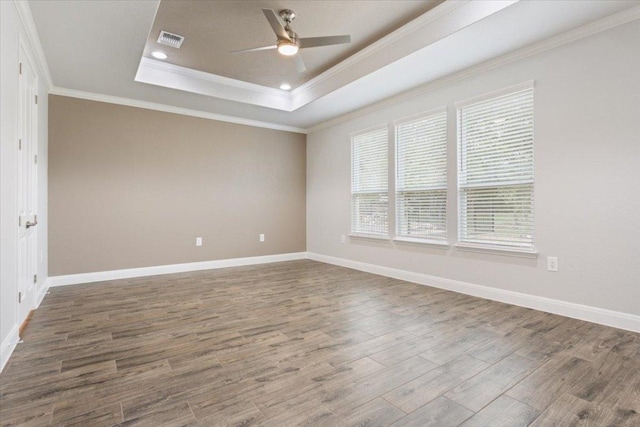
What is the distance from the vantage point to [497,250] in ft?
11.3

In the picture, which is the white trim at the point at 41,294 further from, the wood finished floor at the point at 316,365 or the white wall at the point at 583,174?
the white wall at the point at 583,174

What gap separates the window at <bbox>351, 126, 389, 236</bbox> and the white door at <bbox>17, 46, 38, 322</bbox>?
4.00 meters

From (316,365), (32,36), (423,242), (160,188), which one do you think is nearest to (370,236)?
(423,242)

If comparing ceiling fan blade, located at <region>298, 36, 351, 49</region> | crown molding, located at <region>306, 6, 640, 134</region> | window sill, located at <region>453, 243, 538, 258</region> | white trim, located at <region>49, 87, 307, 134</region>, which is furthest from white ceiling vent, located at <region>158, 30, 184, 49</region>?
window sill, located at <region>453, 243, 538, 258</region>

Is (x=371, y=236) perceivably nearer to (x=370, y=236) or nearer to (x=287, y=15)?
(x=370, y=236)

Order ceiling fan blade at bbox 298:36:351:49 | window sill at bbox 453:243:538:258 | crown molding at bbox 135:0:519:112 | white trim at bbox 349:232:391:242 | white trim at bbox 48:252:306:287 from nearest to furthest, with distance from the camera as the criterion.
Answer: crown molding at bbox 135:0:519:112, ceiling fan blade at bbox 298:36:351:49, window sill at bbox 453:243:538:258, white trim at bbox 48:252:306:287, white trim at bbox 349:232:391:242

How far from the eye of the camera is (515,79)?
3311 mm

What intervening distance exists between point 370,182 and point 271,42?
97.6 inches

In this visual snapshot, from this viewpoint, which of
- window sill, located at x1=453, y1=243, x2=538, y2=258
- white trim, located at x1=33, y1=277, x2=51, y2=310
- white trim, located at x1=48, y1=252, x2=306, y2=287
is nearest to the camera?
window sill, located at x1=453, y1=243, x2=538, y2=258

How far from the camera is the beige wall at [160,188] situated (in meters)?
4.30

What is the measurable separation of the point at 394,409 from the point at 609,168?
269 centimetres

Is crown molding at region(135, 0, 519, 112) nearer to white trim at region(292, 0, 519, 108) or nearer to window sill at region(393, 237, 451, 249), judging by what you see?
white trim at region(292, 0, 519, 108)

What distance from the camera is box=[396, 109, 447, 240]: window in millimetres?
4047

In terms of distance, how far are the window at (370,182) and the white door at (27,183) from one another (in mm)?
3998
